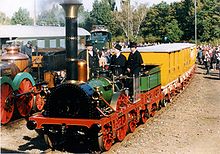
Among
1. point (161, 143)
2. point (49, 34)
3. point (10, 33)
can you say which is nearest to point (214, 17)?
point (49, 34)

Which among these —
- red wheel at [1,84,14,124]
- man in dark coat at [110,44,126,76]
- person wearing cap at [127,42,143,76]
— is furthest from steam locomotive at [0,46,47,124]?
person wearing cap at [127,42,143,76]

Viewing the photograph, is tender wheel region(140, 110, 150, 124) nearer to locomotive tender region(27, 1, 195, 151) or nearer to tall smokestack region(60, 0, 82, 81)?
locomotive tender region(27, 1, 195, 151)

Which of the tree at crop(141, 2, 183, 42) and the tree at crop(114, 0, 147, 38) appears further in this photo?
the tree at crop(114, 0, 147, 38)

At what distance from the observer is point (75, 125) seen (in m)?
7.63

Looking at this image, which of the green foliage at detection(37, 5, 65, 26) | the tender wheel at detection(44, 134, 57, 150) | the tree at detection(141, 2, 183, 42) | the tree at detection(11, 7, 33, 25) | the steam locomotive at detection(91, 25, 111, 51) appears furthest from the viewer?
the tree at detection(11, 7, 33, 25)

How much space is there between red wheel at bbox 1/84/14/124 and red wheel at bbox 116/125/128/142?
3.41m

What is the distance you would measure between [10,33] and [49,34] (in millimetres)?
2936

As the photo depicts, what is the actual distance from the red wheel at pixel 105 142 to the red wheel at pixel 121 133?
A: 42 cm

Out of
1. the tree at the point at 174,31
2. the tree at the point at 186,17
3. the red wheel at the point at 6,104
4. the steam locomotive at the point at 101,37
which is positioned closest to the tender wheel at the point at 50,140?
the red wheel at the point at 6,104

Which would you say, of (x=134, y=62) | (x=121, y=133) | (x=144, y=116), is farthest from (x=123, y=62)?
(x=121, y=133)

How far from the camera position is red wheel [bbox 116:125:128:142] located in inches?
338

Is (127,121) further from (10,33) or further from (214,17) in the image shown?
(214,17)

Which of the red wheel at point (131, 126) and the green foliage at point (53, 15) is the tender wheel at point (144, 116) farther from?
the green foliage at point (53, 15)

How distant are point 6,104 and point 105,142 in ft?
12.4
